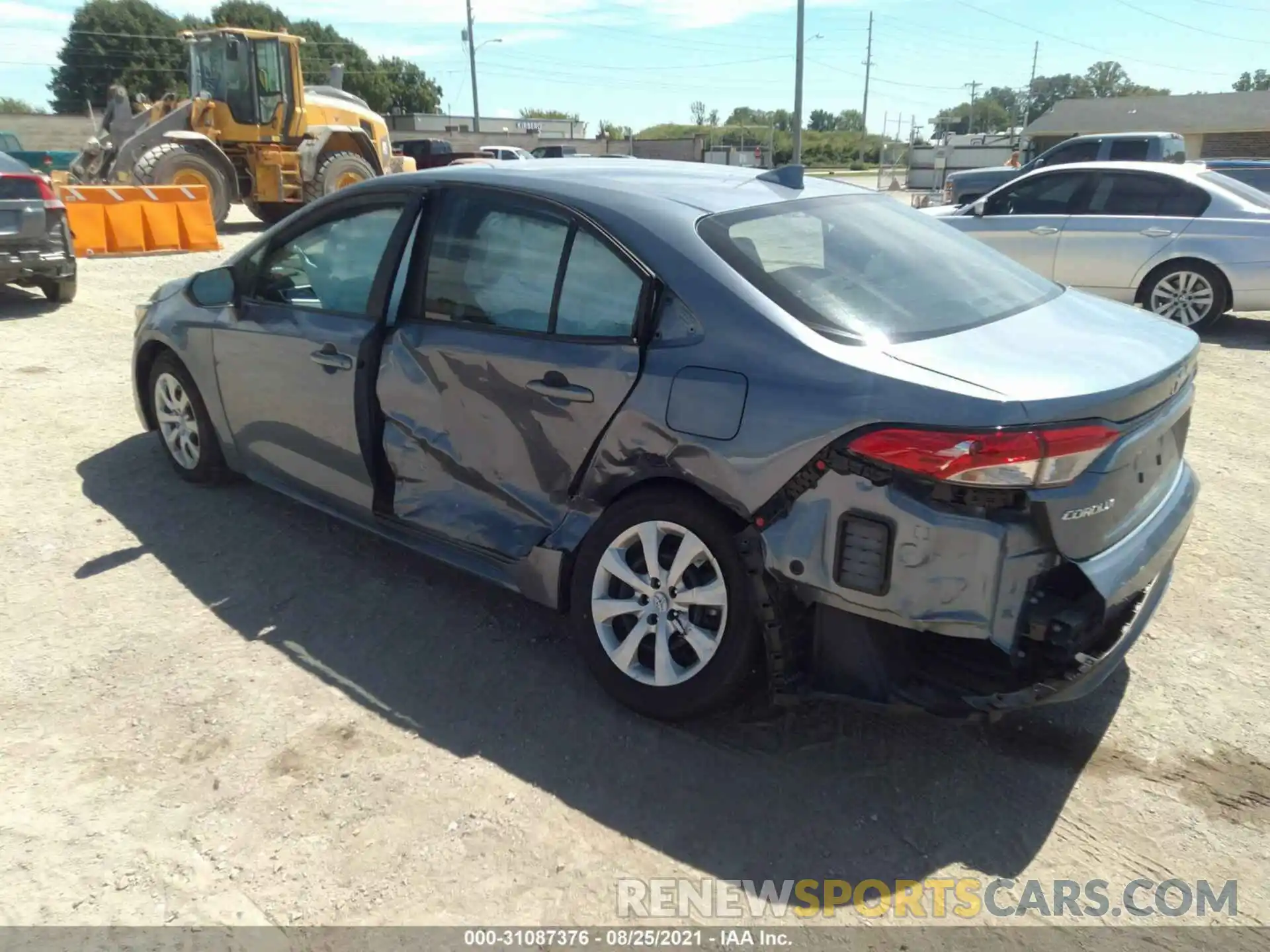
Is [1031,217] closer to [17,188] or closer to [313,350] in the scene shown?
[313,350]

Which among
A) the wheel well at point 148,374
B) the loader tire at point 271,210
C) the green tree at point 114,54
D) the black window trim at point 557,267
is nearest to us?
the black window trim at point 557,267

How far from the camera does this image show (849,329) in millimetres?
2840

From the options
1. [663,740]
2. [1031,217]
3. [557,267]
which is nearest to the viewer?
[663,740]

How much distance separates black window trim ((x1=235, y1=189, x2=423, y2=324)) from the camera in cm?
383

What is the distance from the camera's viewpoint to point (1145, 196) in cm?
941

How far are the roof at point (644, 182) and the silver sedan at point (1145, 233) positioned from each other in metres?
6.04

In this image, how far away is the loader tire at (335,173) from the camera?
18656mm

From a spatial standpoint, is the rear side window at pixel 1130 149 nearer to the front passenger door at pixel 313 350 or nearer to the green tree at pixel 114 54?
the front passenger door at pixel 313 350

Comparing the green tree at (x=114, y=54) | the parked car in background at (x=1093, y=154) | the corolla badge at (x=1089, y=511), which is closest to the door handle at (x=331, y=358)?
the corolla badge at (x=1089, y=511)

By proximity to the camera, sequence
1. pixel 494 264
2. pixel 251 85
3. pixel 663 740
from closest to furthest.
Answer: pixel 663 740, pixel 494 264, pixel 251 85

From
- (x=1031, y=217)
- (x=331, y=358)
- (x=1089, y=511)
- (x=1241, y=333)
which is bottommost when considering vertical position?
(x=1241, y=333)

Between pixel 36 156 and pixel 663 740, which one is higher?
pixel 36 156

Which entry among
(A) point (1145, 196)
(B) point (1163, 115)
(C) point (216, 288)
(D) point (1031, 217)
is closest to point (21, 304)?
(C) point (216, 288)

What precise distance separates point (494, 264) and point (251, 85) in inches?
691
